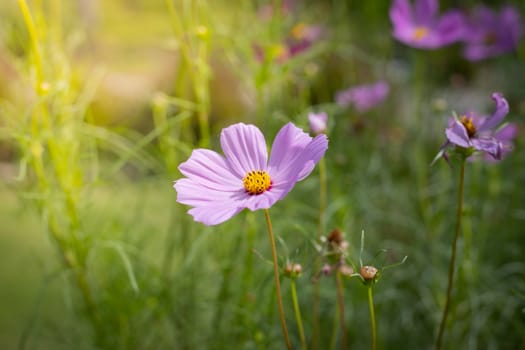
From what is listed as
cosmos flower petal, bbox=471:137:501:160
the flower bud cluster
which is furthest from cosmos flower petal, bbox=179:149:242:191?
cosmos flower petal, bbox=471:137:501:160

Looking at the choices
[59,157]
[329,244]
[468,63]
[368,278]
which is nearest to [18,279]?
[59,157]

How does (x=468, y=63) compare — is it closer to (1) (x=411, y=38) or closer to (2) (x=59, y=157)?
(1) (x=411, y=38)

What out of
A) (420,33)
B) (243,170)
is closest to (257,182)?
(243,170)

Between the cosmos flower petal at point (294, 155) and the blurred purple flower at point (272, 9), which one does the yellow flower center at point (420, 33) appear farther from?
the cosmos flower petal at point (294, 155)

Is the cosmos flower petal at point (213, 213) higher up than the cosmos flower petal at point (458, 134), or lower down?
lower down

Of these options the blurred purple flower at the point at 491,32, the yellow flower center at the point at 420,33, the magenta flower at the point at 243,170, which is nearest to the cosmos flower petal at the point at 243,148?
the magenta flower at the point at 243,170

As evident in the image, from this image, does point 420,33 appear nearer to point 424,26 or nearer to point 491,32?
point 424,26
